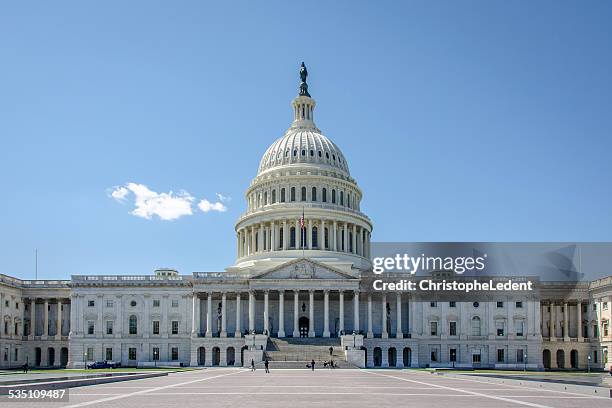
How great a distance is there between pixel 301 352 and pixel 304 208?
35923mm

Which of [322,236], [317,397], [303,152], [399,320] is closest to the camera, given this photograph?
[317,397]

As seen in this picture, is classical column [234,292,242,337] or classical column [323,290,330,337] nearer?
classical column [323,290,330,337]

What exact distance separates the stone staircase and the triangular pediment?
999 cm

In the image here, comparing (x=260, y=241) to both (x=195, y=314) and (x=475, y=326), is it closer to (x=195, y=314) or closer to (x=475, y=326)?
(x=195, y=314)

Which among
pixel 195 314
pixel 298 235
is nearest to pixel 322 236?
pixel 298 235

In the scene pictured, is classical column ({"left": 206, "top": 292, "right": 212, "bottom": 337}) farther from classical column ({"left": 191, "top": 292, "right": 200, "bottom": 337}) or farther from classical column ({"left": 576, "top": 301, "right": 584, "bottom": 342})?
classical column ({"left": 576, "top": 301, "right": 584, "bottom": 342})

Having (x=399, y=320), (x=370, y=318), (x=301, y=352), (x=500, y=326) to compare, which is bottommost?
(x=301, y=352)

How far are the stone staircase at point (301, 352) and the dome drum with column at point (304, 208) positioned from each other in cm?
2201

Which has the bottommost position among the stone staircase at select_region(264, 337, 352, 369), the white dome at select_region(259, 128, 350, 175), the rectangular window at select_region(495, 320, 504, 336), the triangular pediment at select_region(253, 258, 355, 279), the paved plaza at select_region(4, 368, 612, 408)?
the stone staircase at select_region(264, 337, 352, 369)

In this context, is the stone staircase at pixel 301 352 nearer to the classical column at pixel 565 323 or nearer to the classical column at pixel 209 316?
the classical column at pixel 209 316

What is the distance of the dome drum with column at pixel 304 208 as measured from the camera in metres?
142

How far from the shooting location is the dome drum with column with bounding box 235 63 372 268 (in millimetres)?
142250

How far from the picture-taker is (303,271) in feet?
412

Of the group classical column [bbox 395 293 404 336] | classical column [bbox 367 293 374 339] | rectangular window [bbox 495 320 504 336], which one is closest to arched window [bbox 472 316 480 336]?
rectangular window [bbox 495 320 504 336]
